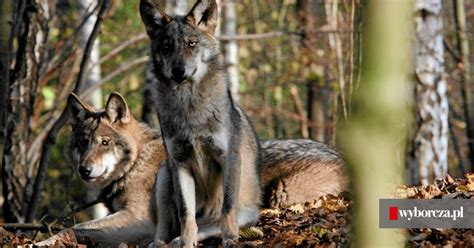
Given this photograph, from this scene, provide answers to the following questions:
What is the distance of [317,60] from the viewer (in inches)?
827

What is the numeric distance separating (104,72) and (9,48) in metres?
13.3

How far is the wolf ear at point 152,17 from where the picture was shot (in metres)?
7.16

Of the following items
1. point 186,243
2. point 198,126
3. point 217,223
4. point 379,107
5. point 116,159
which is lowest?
point 186,243

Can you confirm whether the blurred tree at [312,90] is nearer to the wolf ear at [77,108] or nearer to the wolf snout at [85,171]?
the wolf ear at [77,108]

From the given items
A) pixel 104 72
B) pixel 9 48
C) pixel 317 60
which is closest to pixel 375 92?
pixel 9 48

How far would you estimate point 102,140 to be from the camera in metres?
8.72

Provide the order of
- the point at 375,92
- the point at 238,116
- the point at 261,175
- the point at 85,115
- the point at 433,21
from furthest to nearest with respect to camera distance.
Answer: the point at 433,21, the point at 85,115, the point at 261,175, the point at 238,116, the point at 375,92

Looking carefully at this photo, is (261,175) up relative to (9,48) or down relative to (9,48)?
down

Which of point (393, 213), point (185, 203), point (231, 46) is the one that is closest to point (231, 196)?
point (185, 203)

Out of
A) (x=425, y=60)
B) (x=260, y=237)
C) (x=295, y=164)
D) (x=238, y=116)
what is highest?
(x=425, y=60)

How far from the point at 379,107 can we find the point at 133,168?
523cm

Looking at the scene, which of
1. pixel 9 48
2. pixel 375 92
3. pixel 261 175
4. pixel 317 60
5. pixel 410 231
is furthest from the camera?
pixel 317 60

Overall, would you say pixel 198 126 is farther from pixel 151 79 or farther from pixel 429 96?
pixel 429 96

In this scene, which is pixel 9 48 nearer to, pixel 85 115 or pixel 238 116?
pixel 85 115
